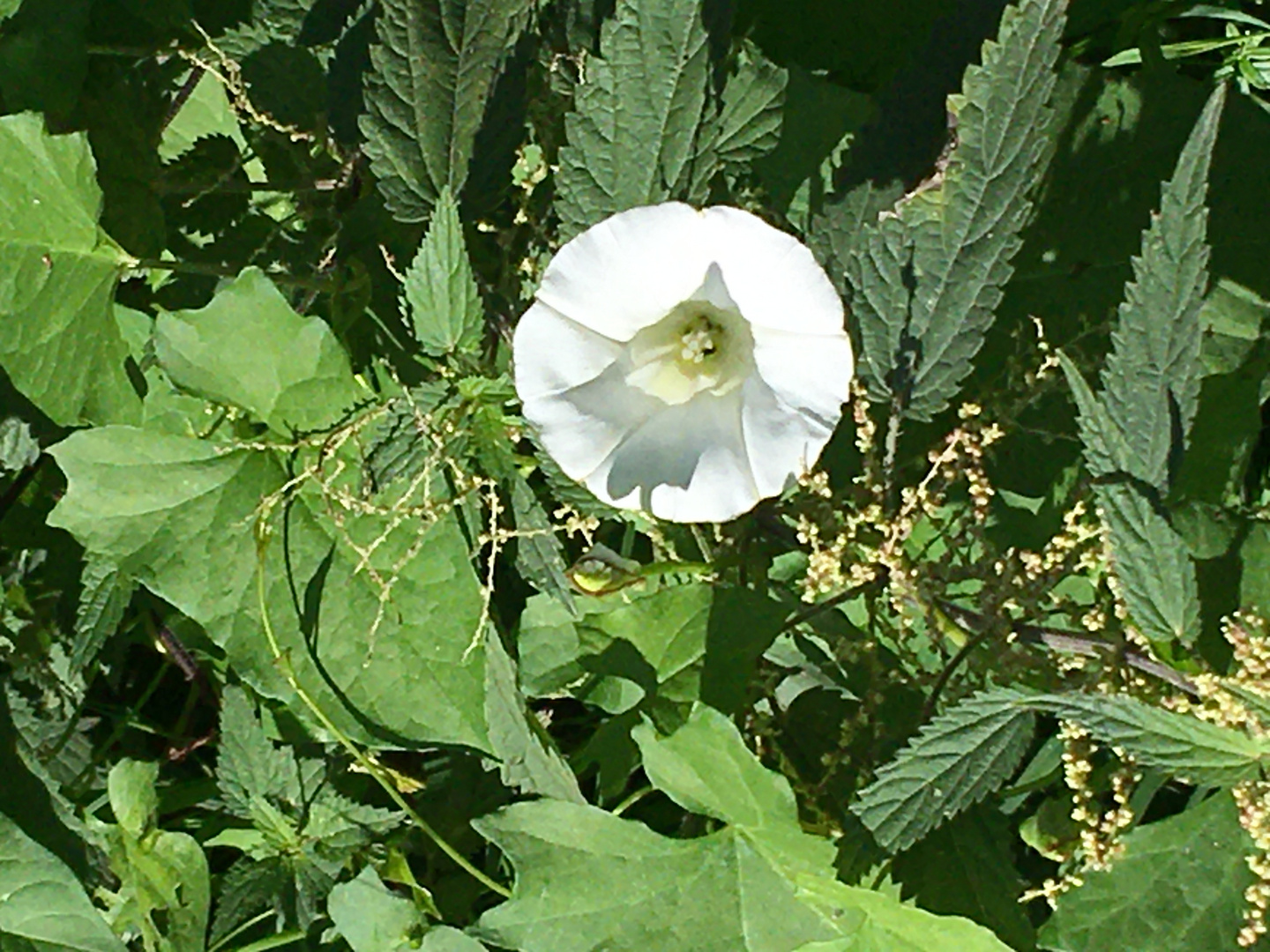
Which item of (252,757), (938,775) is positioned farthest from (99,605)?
(938,775)

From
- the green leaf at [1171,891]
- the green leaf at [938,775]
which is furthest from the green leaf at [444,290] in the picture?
the green leaf at [1171,891]

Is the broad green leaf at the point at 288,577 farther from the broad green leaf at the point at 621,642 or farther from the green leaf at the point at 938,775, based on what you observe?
the green leaf at the point at 938,775

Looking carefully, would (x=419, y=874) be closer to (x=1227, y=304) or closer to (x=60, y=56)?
(x=60, y=56)

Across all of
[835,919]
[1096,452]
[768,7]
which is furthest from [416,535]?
[768,7]

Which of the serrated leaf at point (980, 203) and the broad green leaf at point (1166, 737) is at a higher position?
the serrated leaf at point (980, 203)

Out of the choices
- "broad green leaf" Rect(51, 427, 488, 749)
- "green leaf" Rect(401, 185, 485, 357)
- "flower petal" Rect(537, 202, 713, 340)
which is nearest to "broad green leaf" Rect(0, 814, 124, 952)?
"broad green leaf" Rect(51, 427, 488, 749)

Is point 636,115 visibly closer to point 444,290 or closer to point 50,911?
point 444,290

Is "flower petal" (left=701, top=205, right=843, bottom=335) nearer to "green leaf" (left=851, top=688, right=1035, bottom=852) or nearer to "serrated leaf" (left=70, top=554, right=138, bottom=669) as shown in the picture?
"green leaf" (left=851, top=688, right=1035, bottom=852)
